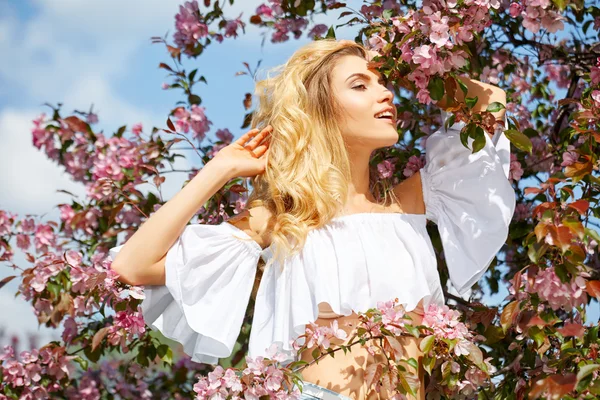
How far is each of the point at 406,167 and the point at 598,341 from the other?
1.12 m

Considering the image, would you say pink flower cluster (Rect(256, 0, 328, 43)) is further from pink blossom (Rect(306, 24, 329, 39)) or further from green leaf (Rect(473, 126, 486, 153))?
green leaf (Rect(473, 126, 486, 153))

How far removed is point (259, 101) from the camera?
114 inches

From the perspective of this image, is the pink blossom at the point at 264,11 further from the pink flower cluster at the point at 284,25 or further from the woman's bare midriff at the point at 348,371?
the woman's bare midriff at the point at 348,371

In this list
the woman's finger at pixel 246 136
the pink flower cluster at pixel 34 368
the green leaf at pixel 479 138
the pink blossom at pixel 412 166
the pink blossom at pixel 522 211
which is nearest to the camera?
the green leaf at pixel 479 138

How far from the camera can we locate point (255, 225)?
2566 millimetres

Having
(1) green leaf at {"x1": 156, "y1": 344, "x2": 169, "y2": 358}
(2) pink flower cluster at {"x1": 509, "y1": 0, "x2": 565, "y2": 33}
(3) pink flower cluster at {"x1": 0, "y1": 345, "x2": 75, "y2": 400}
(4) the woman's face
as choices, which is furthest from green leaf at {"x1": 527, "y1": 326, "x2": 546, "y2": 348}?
(3) pink flower cluster at {"x1": 0, "y1": 345, "x2": 75, "y2": 400}

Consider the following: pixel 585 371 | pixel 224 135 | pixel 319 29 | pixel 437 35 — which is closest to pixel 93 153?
pixel 224 135

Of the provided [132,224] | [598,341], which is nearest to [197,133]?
[132,224]

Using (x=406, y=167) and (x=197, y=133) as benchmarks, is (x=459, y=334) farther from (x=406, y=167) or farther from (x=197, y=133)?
(x=197, y=133)

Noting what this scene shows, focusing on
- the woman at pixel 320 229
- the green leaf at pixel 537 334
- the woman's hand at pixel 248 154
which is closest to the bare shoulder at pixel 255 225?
the woman at pixel 320 229

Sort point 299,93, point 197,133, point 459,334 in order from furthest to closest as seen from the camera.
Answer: point 197,133, point 299,93, point 459,334

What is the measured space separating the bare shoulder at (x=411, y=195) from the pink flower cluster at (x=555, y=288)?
29.8 inches

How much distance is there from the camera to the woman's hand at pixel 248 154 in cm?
251

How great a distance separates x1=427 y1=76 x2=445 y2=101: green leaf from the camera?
2.38 m
